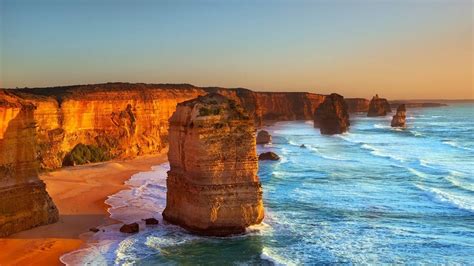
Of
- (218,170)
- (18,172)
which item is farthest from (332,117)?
(18,172)

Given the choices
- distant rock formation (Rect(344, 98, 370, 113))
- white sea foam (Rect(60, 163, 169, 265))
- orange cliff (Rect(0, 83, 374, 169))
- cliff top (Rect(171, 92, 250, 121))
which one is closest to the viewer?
white sea foam (Rect(60, 163, 169, 265))

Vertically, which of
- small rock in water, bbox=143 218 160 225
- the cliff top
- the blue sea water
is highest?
the cliff top

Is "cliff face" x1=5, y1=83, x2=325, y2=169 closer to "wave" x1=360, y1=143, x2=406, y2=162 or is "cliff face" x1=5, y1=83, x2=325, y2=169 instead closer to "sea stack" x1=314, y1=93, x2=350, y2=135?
"wave" x1=360, y1=143, x2=406, y2=162

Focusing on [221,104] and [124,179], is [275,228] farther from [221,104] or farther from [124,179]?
[124,179]

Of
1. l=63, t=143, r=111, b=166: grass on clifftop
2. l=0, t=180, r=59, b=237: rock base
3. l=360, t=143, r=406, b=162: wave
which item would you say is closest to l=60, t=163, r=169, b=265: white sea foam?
l=0, t=180, r=59, b=237: rock base

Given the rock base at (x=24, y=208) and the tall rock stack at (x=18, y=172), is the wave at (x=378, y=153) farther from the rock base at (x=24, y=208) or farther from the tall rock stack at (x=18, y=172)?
the tall rock stack at (x=18, y=172)

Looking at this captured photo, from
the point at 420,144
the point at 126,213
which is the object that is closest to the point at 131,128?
the point at 126,213

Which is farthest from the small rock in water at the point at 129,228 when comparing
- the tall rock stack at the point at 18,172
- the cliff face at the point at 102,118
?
the cliff face at the point at 102,118

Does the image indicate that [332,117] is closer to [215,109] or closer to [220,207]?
[215,109]
